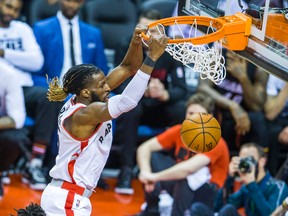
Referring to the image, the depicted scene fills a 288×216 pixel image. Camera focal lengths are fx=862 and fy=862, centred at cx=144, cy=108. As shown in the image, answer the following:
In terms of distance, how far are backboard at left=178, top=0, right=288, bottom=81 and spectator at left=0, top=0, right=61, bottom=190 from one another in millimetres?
2692

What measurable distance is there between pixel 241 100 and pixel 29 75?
224 centimetres

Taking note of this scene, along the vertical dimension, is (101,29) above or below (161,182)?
above

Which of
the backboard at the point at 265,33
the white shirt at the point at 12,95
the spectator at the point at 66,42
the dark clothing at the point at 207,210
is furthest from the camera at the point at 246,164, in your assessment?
the spectator at the point at 66,42

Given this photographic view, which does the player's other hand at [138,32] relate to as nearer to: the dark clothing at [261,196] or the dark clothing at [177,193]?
the dark clothing at [261,196]

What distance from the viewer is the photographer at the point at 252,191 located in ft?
23.7

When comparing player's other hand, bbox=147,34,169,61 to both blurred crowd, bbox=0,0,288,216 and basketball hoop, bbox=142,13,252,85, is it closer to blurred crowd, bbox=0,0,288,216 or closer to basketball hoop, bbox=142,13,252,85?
A: basketball hoop, bbox=142,13,252,85

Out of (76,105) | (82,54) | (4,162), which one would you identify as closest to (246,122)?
(82,54)

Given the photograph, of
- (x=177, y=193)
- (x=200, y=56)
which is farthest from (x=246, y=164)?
(x=200, y=56)

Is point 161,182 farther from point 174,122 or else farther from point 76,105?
point 76,105

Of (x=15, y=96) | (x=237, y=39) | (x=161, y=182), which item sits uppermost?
(x=237, y=39)

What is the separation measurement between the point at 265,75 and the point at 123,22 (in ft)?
6.08

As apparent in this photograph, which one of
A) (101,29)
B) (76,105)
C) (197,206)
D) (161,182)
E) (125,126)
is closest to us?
(76,105)

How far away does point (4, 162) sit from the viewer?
328 inches

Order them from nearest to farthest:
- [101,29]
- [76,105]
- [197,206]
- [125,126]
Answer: [76,105] < [197,206] < [125,126] < [101,29]
